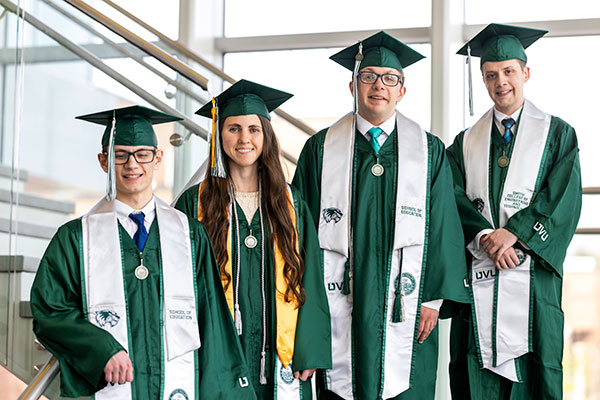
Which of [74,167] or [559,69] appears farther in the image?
[559,69]

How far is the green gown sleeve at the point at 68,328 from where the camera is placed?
9.11ft

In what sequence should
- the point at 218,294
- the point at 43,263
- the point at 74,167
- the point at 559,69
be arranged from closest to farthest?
the point at 43,263
the point at 218,294
the point at 74,167
the point at 559,69

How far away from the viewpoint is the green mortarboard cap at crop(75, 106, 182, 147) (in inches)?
124

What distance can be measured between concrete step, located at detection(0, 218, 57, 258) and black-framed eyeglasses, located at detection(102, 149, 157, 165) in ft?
2.65

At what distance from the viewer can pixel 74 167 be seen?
4047mm

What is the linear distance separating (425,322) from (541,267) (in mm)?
568

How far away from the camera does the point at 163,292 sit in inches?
118

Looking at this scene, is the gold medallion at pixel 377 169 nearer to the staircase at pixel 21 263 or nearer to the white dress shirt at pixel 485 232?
the white dress shirt at pixel 485 232

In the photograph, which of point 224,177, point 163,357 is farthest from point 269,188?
point 163,357

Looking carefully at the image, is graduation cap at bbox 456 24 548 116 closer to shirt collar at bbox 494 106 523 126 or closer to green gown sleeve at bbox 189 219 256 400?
shirt collar at bbox 494 106 523 126

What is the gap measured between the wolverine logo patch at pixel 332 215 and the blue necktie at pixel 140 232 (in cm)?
77

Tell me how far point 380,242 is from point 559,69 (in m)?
3.10

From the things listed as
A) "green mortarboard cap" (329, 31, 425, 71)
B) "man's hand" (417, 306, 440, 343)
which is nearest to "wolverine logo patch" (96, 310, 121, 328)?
"man's hand" (417, 306, 440, 343)

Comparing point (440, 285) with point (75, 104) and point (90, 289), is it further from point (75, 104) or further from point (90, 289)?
point (75, 104)
